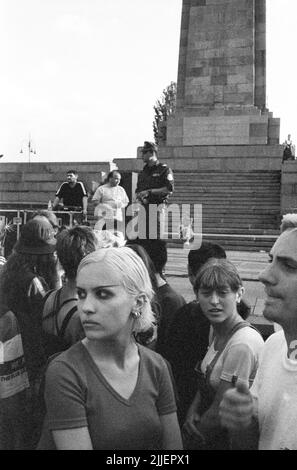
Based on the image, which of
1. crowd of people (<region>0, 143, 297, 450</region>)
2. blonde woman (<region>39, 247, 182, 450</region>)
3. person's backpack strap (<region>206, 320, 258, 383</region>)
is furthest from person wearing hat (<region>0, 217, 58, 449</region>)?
blonde woman (<region>39, 247, 182, 450</region>)

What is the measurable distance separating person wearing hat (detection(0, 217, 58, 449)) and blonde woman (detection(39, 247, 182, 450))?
93 cm

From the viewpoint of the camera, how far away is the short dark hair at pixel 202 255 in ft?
10.7

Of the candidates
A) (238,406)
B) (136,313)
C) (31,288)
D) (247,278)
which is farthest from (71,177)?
(238,406)

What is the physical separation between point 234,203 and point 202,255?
1285 cm

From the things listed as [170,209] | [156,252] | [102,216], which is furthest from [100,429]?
[170,209]

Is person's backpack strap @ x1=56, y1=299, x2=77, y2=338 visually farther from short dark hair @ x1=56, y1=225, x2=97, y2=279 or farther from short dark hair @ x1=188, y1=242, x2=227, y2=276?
short dark hair @ x1=188, y1=242, x2=227, y2=276

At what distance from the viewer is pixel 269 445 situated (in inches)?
60.8

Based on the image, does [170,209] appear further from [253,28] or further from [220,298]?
[220,298]

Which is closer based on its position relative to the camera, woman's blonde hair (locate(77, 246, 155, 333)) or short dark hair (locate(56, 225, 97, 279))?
woman's blonde hair (locate(77, 246, 155, 333))

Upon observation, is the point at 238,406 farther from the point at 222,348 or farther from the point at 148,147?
the point at 148,147

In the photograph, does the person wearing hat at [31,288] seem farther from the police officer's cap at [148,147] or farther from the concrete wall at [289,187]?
the concrete wall at [289,187]

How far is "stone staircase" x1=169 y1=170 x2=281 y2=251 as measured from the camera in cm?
1375

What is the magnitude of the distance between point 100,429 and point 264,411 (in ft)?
1.58

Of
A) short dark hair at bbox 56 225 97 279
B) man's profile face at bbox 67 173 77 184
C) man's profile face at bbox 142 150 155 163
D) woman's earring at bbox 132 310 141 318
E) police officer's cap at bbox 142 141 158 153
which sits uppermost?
police officer's cap at bbox 142 141 158 153
